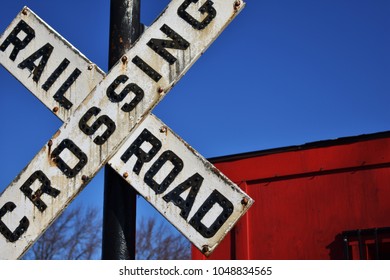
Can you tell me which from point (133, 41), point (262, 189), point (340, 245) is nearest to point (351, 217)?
point (340, 245)

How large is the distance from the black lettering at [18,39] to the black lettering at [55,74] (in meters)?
0.23

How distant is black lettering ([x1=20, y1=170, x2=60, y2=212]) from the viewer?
8.35 feet

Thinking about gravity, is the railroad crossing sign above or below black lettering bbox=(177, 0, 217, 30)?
below

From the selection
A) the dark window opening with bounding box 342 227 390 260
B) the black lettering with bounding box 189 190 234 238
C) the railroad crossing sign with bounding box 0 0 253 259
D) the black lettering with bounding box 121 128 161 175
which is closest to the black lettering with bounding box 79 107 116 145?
the railroad crossing sign with bounding box 0 0 253 259

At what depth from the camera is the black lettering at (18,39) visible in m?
2.88

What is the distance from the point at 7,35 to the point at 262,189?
391 cm

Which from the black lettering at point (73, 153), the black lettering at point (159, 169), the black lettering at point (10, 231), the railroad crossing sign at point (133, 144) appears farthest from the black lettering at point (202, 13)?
the black lettering at point (10, 231)

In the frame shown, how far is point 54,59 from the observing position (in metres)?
2.80

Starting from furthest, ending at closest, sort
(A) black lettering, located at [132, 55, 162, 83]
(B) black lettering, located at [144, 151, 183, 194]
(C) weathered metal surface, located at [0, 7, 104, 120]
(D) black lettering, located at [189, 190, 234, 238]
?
(C) weathered metal surface, located at [0, 7, 104, 120]
(A) black lettering, located at [132, 55, 162, 83]
(B) black lettering, located at [144, 151, 183, 194]
(D) black lettering, located at [189, 190, 234, 238]

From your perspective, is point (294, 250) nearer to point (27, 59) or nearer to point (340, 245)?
point (340, 245)

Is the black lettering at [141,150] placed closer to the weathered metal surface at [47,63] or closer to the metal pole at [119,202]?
the metal pole at [119,202]

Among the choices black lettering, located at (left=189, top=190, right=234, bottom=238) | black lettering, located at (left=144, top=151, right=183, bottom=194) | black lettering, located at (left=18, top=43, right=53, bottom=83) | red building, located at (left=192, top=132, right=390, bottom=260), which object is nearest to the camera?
black lettering, located at (left=189, top=190, right=234, bottom=238)

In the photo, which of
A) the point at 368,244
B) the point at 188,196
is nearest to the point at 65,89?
the point at 188,196

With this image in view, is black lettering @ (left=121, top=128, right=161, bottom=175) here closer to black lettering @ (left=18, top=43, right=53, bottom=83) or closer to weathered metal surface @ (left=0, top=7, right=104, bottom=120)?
weathered metal surface @ (left=0, top=7, right=104, bottom=120)
